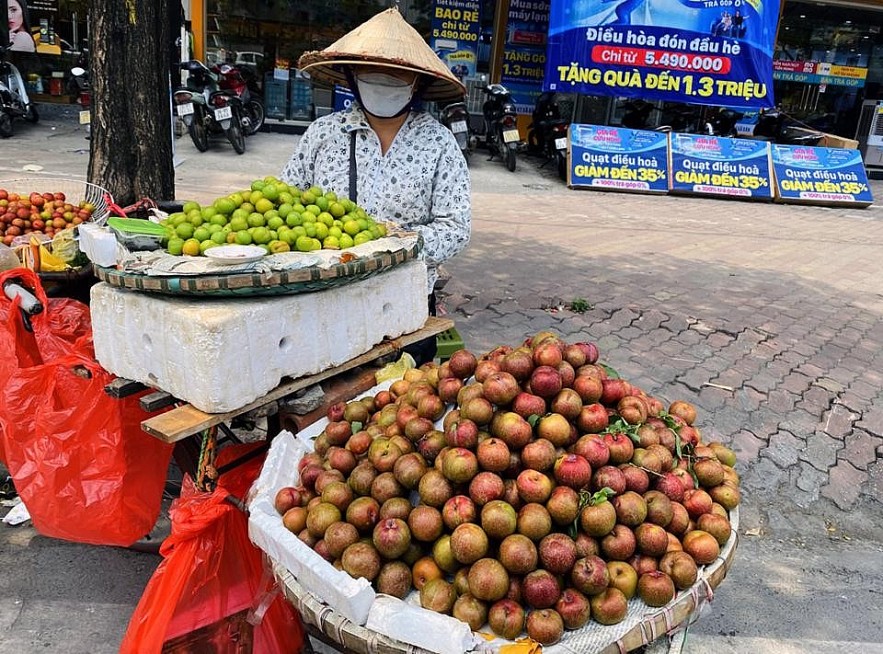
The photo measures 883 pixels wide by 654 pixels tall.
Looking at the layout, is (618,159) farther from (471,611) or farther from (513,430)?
(471,611)

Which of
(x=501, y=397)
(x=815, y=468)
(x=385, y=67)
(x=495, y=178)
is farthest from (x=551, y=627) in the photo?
(x=495, y=178)

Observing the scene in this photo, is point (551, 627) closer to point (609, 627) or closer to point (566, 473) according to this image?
point (609, 627)

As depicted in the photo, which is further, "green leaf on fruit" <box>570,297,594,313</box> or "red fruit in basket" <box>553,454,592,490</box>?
"green leaf on fruit" <box>570,297,594,313</box>

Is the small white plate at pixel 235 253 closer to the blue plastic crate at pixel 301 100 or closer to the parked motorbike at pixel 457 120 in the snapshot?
the parked motorbike at pixel 457 120

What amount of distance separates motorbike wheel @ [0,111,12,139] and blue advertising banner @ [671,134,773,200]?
33.1 feet

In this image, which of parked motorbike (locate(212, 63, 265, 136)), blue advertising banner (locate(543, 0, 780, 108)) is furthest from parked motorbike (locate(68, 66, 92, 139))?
blue advertising banner (locate(543, 0, 780, 108))

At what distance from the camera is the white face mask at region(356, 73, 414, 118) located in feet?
9.16

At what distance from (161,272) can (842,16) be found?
53.7 feet

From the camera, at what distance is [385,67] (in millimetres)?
2723

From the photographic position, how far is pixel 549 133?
1181 centimetres

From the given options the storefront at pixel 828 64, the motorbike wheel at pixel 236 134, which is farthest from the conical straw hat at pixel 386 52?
the storefront at pixel 828 64

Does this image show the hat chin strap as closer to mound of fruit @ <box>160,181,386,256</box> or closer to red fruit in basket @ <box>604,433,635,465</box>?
mound of fruit @ <box>160,181,386,256</box>

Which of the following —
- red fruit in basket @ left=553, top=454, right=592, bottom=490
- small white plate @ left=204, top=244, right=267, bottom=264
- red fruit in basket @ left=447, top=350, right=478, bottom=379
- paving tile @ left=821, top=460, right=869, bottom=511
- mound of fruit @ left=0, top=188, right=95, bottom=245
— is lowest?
paving tile @ left=821, top=460, right=869, bottom=511

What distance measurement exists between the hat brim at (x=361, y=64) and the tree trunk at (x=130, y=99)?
1.00 meters
